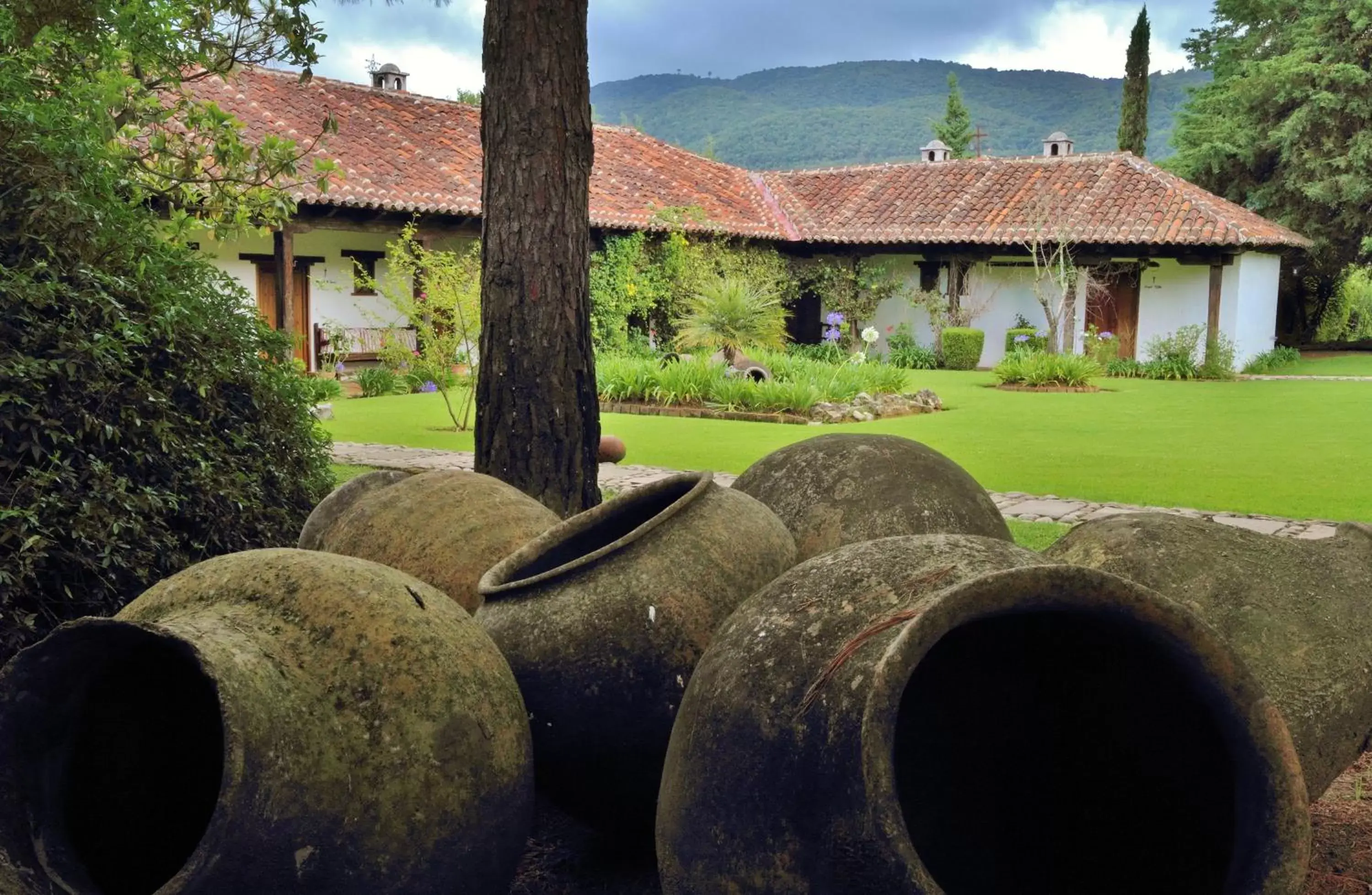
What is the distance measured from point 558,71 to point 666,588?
4021mm

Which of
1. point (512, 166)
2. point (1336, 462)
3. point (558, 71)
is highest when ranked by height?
point (558, 71)

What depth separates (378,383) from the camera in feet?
67.5

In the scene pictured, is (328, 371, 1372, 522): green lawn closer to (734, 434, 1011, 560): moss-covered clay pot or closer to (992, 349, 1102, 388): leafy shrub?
(992, 349, 1102, 388): leafy shrub

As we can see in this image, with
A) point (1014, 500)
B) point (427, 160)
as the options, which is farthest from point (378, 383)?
point (1014, 500)

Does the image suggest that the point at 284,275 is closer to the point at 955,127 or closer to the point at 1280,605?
the point at 1280,605

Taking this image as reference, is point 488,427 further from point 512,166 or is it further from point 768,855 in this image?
point 768,855

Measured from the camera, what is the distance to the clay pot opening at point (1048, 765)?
262 cm

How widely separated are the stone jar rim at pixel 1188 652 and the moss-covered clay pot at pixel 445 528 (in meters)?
2.07

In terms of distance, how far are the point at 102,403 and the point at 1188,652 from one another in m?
3.86

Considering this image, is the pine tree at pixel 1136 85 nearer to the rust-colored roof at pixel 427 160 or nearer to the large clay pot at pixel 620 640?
the rust-colored roof at pixel 427 160

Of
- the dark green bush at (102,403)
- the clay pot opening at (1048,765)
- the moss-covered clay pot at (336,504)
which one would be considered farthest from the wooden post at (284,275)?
the clay pot opening at (1048,765)

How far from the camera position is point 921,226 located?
94.1 feet

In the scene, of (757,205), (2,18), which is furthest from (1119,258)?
(2,18)

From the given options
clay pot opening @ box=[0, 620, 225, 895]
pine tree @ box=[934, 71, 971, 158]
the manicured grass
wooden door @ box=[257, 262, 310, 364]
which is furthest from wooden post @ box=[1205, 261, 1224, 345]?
pine tree @ box=[934, 71, 971, 158]
